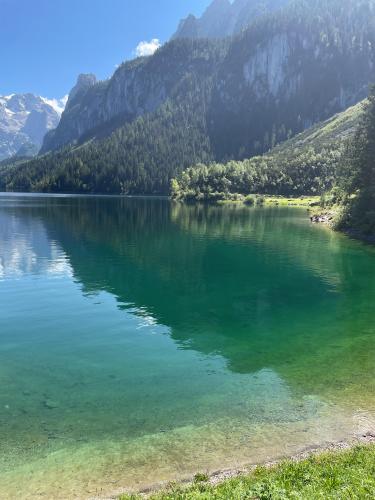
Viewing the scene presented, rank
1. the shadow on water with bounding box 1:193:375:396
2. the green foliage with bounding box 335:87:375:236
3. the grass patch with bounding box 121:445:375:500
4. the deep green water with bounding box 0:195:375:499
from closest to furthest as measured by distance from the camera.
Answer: the grass patch with bounding box 121:445:375:500 → the deep green water with bounding box 0:195:375:499 → the shadow on water with bounding box 1:193:375:396 → the green foliage with bounding box 335:87:375:236

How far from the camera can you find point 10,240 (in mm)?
89625

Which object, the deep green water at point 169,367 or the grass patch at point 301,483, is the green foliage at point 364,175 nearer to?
the deep green water at point 169,367

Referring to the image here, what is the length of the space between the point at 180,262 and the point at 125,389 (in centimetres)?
4403

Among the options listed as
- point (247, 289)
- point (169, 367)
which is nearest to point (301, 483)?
point (169, 367)

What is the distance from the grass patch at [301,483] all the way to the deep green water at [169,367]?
1762 mm

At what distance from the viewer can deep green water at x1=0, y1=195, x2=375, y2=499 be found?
19.1 m

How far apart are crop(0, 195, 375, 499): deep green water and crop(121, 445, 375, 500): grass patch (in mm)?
1762

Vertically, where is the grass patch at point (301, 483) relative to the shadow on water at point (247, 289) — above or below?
above

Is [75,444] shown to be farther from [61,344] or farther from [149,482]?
[61,344]

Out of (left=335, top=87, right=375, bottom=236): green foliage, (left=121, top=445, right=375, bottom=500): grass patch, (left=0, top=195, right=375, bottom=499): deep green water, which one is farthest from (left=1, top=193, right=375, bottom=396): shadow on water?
(left=121, top=445, right=375, bottom=500): grass patch

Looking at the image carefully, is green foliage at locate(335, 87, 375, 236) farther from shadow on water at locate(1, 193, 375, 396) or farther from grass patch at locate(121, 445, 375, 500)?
grass patch at locate(121, 445, 375, 500)

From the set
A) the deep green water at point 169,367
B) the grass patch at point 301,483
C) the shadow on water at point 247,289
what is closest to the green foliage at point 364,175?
the shadow on water at point 247,289

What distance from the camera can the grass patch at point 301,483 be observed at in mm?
14297

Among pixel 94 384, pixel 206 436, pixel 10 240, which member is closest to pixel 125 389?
pixel 94 384
